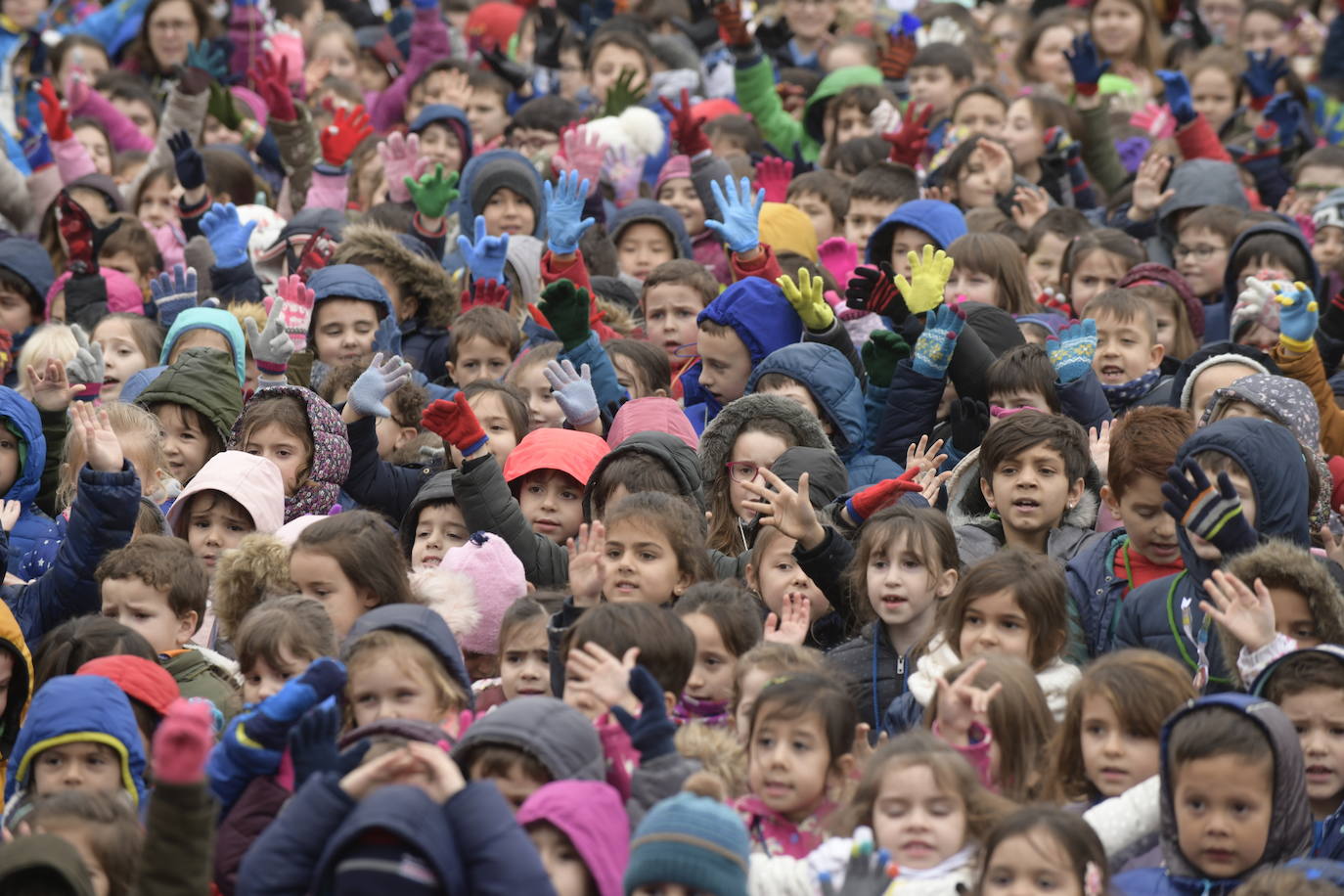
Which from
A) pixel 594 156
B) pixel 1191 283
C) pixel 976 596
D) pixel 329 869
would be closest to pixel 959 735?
pixel 976 596

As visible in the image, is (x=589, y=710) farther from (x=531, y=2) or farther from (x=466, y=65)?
(x=531, y=2)

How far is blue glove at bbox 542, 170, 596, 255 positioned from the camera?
32.6 ft

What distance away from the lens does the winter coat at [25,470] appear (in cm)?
805

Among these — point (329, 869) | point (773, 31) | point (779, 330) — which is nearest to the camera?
point (329, 869)

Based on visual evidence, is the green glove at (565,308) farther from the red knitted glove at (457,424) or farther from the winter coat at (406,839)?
the winter coat at (406,839)

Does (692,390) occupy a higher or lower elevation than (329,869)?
lower

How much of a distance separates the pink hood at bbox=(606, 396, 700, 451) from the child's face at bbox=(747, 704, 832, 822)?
2768 mm

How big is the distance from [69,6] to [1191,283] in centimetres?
1022

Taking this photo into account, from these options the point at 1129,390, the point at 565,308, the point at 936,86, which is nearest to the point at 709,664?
the point at 565,308

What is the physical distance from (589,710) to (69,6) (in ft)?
42.4

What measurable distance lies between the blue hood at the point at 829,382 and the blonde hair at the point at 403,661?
2683 mm

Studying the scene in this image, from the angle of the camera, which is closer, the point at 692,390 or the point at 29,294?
the point at 692,390

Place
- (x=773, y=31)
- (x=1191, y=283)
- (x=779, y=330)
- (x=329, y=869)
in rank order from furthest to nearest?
(x=773, y=31) → (x=1191, y=283) → (x=779, y=330) → (x=329, y=869)

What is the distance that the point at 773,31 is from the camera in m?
15.4
